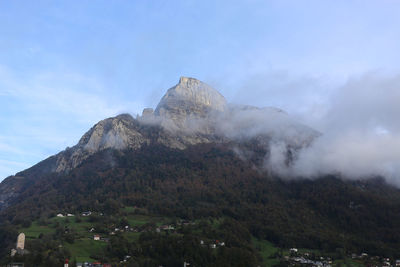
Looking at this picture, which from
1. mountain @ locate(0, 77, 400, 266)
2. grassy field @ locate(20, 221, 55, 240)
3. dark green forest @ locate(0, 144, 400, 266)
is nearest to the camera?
mountain @ locate(0, 77, 400, 266)

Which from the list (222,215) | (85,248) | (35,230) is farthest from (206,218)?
(35,230)

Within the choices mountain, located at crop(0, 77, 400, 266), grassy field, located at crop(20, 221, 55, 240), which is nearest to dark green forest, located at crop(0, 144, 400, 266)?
mountain, located at crop(0, 77, 400, 266)

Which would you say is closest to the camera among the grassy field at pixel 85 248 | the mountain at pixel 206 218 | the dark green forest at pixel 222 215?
the grassy field at pixel 85 248

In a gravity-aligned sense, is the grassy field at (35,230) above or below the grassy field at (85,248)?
above

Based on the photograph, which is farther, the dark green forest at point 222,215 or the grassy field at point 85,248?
the dark green forest at point 222,215

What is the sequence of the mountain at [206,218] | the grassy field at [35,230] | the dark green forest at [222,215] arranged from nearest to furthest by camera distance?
1. the mountain at [206,218]
2. the dark green forest at [222,215]
3. the grassy field at [35,230]

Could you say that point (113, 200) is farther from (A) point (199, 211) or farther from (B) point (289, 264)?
(B) point (289, 264)

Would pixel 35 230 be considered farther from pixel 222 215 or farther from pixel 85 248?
pixel 222 215

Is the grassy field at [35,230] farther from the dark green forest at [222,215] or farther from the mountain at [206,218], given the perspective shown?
the dark green forest at [222,215]

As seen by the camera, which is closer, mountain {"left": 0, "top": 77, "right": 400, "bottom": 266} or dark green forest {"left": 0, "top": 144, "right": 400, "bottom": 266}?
mountain {"left": 0, "top": 77, "right": 400, "bottom": 266}

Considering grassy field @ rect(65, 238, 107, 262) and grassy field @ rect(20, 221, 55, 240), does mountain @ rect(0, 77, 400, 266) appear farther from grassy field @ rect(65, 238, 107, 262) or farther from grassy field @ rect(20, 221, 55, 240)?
grassy field @ rect(65, 238, 107, 262)

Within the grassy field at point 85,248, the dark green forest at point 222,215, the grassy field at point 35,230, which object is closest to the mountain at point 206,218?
the dark green forest at point 222,215

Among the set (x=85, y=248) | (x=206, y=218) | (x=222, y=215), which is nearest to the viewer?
(x=85, y=248)

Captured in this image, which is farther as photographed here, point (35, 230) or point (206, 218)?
point (206, 218)
